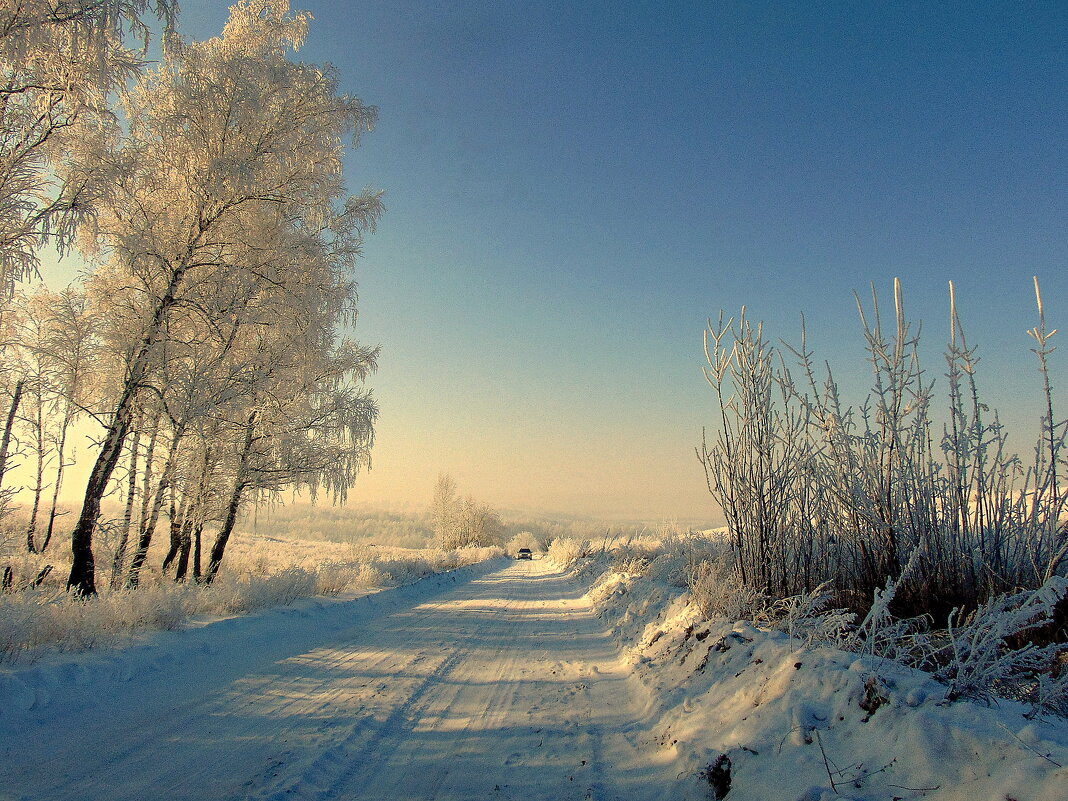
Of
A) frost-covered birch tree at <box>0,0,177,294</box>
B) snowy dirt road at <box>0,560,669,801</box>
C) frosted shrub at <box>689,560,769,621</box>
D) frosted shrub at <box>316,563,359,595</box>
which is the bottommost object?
frosted shrub at <box>316,563,359,595</box>

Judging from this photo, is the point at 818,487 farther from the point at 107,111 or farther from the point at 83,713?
the point at 107,111

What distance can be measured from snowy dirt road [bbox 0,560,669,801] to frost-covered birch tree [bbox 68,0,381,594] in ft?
13.5

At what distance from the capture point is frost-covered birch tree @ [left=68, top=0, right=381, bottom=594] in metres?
7.11

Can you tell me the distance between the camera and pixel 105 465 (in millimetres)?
6871

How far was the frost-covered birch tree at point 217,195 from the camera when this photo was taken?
711 centimetres

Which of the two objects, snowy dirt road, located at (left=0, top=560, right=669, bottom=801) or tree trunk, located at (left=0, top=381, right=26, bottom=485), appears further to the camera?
tree trunk, located at (left=0, top=381, right=26, bottom=485)

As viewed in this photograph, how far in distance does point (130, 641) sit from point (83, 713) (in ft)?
4.97

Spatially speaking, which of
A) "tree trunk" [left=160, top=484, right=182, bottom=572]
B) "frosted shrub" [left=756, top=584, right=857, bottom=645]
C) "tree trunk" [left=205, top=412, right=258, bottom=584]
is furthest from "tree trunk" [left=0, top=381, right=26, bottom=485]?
"frosted shrub" [left=756, top=584, right=857, bottom=645]

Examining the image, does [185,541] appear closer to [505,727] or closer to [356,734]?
[356,734]

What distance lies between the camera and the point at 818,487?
16.8 ft

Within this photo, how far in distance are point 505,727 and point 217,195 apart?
27.6 feet

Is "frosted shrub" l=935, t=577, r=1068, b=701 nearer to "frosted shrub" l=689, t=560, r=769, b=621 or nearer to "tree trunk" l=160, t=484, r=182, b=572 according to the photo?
"frosted shrub" l=689, t=560, r=769, b=621

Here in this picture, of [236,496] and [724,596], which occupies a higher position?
[236,496]

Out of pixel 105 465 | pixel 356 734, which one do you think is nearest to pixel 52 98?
pixel 105 465
